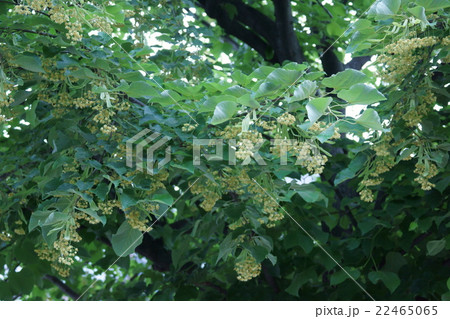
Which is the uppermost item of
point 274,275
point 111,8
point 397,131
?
point 111,8

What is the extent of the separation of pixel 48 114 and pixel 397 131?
1.46 meters

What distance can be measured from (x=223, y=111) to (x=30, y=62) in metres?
0.69

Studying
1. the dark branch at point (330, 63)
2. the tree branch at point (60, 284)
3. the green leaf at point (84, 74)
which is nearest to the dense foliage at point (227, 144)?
the green leaf at point (84, 74)

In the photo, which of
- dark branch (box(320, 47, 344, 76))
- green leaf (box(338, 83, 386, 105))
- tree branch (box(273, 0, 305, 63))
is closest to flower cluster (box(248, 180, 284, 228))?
green leaf (box(338, 83, 386, 105))

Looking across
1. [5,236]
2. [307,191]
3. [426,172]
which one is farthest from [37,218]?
[426,172]

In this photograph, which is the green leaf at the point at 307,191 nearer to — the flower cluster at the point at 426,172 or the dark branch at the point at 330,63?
the flower cluster at the point at 426,172

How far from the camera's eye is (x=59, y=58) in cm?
183

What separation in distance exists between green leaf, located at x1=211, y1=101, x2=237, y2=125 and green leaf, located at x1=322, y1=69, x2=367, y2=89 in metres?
0.28

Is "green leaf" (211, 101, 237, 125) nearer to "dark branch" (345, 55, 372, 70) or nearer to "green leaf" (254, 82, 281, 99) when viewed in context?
"green leaf" (254, 82, 281, 99)

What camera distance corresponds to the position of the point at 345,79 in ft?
5.14

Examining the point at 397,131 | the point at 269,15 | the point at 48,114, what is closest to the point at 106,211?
the point at 48,114

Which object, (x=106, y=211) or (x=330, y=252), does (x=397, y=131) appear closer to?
(x=330, y=252)

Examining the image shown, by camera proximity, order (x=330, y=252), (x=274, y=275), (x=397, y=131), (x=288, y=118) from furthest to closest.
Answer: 1. (x=274, y=275)
2. (x=330, y=252)
3. (x=397, y=131)
4. (x=288, y=118)

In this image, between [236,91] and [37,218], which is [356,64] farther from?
[37,218]
